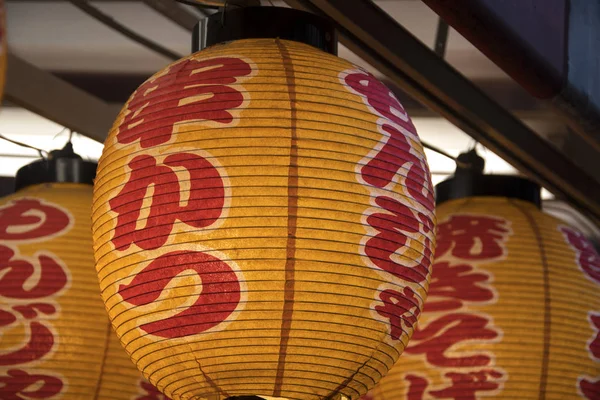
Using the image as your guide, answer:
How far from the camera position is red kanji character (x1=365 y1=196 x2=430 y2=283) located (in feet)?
6.32

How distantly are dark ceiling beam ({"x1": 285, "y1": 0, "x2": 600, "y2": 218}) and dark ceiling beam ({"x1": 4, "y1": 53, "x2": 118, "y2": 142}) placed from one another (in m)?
1.17

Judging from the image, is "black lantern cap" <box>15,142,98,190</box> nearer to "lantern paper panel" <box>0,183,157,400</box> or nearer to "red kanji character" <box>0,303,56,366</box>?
"lantern paper panel" <box>0,183,157,400</box>

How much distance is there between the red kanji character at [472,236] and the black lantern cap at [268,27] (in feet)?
3.21

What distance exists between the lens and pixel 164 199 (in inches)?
75.6

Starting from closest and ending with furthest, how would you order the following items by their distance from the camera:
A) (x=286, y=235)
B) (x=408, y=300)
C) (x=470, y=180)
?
(x=286, y=235) < (x=408, y=300) < (x=470, y=180)

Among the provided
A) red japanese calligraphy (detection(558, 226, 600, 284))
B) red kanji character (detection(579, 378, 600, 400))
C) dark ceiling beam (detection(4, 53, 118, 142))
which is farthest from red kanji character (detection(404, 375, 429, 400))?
dark ceiling beam (detection(4, 53, 118, 142))

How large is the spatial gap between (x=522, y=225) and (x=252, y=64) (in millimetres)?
1320

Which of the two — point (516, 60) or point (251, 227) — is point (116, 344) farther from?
point (516, 60)

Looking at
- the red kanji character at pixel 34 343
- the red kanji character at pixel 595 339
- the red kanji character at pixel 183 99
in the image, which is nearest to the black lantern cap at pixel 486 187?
the red kanji character at pixel 595 339

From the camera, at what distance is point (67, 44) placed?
432 centimetres

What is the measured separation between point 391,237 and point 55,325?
1118 mm

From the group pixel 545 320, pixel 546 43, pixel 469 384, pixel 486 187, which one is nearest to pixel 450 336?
pixel 469 384

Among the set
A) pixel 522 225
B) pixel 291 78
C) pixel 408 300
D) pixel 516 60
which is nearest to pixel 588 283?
pixel 522 225

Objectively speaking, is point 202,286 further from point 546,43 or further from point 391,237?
point 546,43
